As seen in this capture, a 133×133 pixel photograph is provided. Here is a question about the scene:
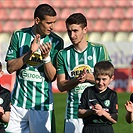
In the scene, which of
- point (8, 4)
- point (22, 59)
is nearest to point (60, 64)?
point (22, 59)

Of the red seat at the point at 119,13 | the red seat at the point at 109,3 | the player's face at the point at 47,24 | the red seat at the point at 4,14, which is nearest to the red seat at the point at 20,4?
the red seat at the point at 4,14

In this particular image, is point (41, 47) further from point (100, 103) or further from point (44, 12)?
point (100, 103)

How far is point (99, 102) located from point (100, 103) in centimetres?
2

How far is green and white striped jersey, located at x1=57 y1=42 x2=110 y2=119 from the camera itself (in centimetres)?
636

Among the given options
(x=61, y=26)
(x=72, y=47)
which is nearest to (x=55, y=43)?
(x=72, y=47)

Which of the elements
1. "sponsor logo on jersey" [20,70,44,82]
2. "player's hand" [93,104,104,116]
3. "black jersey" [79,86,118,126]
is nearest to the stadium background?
"sponsor logo on jersey" [20,70,44,82]

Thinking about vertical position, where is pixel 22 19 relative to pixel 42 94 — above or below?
above

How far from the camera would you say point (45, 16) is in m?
6.49

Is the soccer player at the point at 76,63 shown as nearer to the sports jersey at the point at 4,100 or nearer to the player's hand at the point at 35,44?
the player's hand at the point at 35,44

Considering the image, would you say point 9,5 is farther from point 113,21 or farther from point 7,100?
point 7,100

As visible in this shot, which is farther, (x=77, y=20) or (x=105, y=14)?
(x=105, y=14)

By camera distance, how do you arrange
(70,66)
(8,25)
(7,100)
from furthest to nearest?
(8,25), (70,66), (7,100)

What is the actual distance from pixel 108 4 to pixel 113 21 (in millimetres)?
998

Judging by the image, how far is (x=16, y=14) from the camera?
25.8 meters
